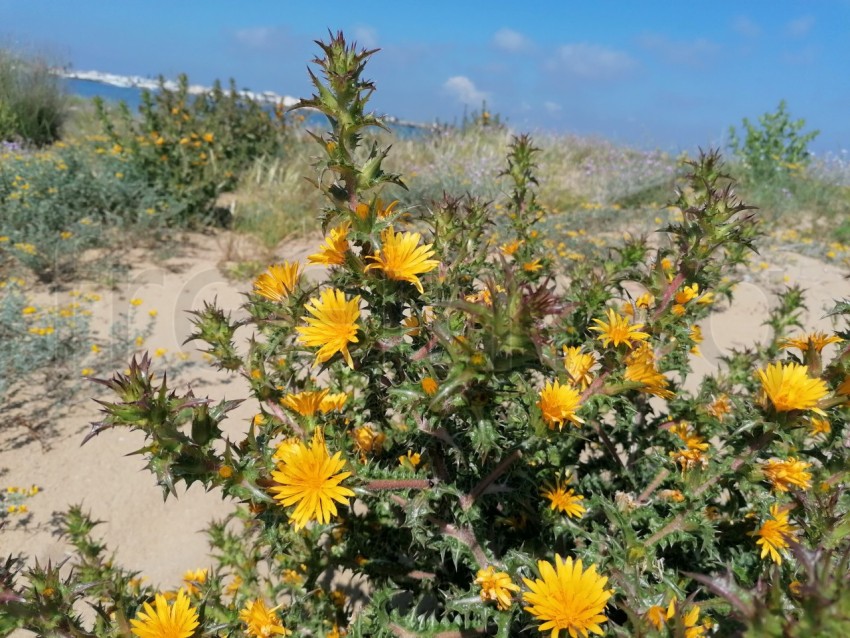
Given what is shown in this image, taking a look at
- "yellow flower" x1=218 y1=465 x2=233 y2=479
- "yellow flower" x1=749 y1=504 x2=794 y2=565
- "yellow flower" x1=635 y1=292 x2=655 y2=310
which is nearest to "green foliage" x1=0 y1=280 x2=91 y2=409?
"yellow flower" x1=218 y1=465 x2=233 y2=479

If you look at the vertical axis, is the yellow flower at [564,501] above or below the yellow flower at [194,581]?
above

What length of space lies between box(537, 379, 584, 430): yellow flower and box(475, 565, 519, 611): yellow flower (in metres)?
0.39

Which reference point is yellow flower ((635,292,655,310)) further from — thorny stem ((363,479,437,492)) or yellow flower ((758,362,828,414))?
thorny stem ((363,479,437,492))

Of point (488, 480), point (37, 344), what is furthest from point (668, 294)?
point (37, 344)

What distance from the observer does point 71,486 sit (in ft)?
9.61

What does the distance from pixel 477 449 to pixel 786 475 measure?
0.99 meters

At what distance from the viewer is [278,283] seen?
1.47 meters

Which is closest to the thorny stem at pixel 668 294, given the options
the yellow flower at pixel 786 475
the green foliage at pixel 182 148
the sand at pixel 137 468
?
the yellow flower at pixel 786 475

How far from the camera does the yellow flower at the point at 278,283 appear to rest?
146cm

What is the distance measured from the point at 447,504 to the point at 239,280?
449 cm

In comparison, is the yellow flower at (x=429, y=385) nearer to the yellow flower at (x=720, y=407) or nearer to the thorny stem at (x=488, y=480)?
the thorny stem at (x=488, y=480)

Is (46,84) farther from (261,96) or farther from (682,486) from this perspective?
(682,486)

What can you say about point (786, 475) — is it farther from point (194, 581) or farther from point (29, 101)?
point (29, 101)

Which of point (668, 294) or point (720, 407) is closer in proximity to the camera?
point (668, 294)
